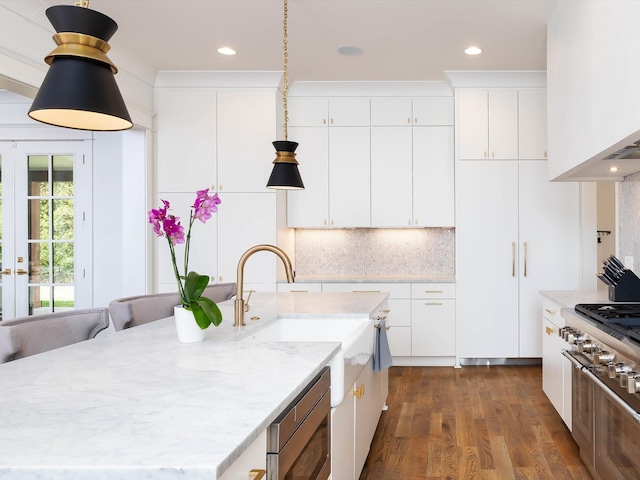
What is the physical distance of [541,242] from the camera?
4.84m

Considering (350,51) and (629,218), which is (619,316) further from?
(350,51)

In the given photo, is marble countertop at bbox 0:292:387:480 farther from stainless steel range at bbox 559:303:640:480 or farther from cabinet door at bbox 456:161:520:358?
cabinet door at bbox 456:161:520:358

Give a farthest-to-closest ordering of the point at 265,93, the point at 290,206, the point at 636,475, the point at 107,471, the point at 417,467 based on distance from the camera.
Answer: the point at 290,206 → the point at 265,93 → the point at 417,467 → the point at 636,475 → the point at 107,471

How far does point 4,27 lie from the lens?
309cm

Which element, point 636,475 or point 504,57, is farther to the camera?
point 504,57

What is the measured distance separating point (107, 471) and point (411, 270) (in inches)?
190

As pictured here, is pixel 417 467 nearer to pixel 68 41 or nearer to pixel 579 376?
pixel 579 376

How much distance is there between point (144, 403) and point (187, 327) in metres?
0.71

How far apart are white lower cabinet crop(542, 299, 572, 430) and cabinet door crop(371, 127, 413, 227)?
6.22 ft

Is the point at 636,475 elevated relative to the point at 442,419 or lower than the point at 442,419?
elevated

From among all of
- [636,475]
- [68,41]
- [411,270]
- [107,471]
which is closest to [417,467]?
[636,475]

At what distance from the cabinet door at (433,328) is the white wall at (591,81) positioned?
190cm

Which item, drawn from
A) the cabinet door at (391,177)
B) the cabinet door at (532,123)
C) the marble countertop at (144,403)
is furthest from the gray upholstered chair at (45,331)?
the cabinet door at (532,123)

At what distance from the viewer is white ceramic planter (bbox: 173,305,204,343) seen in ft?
5.93
